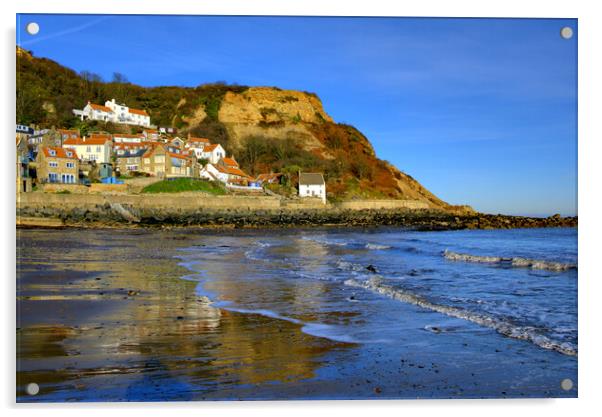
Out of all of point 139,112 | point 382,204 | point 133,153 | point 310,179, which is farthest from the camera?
point 139,112

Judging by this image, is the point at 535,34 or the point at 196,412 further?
the point at 535,34

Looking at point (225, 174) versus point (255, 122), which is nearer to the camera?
point (225, 174)

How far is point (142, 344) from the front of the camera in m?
3.94

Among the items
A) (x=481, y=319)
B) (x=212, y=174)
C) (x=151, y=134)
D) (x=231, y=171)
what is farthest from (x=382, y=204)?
(x=481, y=319)

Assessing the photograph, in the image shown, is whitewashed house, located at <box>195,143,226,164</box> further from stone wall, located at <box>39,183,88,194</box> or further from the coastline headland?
stone wall, located at <box>39,183,88,194</box>

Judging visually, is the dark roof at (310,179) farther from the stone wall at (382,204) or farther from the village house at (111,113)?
the village house at (111,113)

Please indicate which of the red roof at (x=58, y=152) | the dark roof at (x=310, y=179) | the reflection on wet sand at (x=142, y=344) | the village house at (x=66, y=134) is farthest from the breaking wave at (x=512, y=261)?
the village house at (x=66, y=134)

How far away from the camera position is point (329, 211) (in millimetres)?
24453

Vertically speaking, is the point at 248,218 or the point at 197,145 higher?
the point at 197,145

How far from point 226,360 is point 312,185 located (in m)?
18.9

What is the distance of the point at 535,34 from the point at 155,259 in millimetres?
7302

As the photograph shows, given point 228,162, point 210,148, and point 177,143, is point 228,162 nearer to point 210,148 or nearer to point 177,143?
point 210,148
